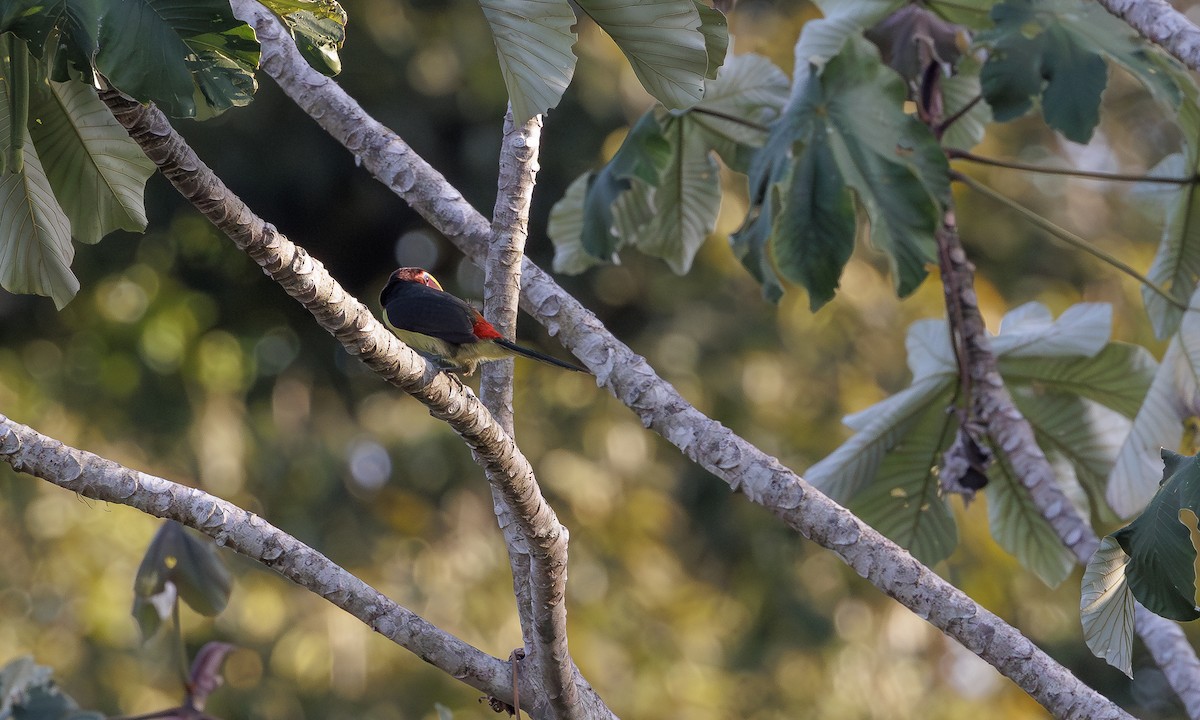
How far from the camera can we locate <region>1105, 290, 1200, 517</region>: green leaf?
261cm

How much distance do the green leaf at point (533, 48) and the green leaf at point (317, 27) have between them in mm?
214

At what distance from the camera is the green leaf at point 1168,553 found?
5.24ft

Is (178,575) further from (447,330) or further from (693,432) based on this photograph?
(693,432)

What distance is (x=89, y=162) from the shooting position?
79.0 inches

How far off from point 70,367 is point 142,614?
17.0 feet

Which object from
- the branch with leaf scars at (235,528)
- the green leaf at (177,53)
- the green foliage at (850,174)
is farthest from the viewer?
the green foliage at (850,174)

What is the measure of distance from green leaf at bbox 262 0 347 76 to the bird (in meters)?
0.79

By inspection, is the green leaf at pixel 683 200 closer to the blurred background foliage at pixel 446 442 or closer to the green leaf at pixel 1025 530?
the green leaf at pixel 1025 530

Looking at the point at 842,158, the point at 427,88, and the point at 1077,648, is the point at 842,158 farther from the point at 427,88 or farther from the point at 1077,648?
the point at 1077,648

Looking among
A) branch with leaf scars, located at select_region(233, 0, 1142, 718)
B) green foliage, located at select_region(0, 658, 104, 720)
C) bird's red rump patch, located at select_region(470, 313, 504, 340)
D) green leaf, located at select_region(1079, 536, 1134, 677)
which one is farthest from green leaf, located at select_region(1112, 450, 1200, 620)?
green foliage, located at select_region(0, 658, 104, 720)

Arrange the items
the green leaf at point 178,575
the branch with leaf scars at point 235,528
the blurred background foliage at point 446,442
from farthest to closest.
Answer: the blurred background foliage at point 446,442 → the green leaf at point 178,575 → the branch with leaf scars at point 235,528

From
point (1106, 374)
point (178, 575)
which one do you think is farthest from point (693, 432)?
point (1106, 374)

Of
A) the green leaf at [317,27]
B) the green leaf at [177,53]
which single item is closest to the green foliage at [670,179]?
the green leaf at [317,27]

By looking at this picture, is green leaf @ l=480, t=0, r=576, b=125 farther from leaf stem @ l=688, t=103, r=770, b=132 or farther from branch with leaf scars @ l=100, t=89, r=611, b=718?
leaf stem @ l=688, t=103, r=770, b=132
